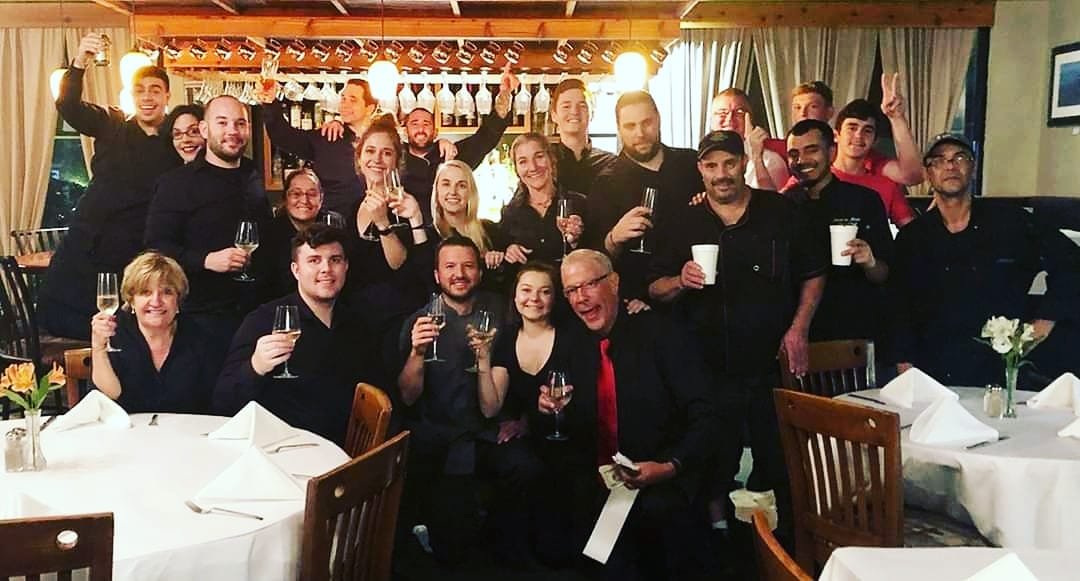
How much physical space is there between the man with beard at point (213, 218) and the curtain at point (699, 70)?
8.92 feet

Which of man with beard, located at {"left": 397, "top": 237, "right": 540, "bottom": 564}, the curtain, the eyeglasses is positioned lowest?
man with beard, located at {"left": 397, "top": 237, "right": 540, "bottom": 564}

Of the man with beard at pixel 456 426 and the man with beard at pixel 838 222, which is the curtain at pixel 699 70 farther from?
the man with beard at pixel 456 426

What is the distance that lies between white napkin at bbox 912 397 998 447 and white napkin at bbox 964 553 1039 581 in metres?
1.24

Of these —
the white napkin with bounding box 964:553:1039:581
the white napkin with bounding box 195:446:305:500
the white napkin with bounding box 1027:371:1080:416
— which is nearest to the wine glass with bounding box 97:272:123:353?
the white napkin with bounding box 195:446:305:500

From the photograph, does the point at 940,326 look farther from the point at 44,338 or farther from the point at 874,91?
the point at 44,338

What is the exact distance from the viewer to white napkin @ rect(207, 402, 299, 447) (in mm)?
2805

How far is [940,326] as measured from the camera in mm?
4207

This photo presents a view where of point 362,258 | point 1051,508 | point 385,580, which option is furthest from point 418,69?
point 1051,508

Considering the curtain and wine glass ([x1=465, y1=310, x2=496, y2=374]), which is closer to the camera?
wine glass ([x1=465, y1=310, x2=496, y2=374])

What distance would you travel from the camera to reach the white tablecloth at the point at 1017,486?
269 cm

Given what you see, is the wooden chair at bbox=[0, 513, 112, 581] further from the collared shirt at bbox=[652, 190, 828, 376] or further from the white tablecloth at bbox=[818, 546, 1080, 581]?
the collared shirt at bbox=[652, 190, 828, 376]

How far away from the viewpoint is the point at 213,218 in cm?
→ 398

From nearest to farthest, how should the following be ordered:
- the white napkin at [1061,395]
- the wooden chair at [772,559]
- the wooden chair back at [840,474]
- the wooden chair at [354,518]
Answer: the wooden chair at [772,559] < the wooden chair at [354,518] < the wooden chair back at [840,474] < the white napkin at [1061,395]

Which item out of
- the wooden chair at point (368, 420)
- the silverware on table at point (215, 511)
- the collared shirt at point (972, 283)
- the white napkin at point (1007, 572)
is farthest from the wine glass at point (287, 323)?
the white napkin at point (1007, 572)
